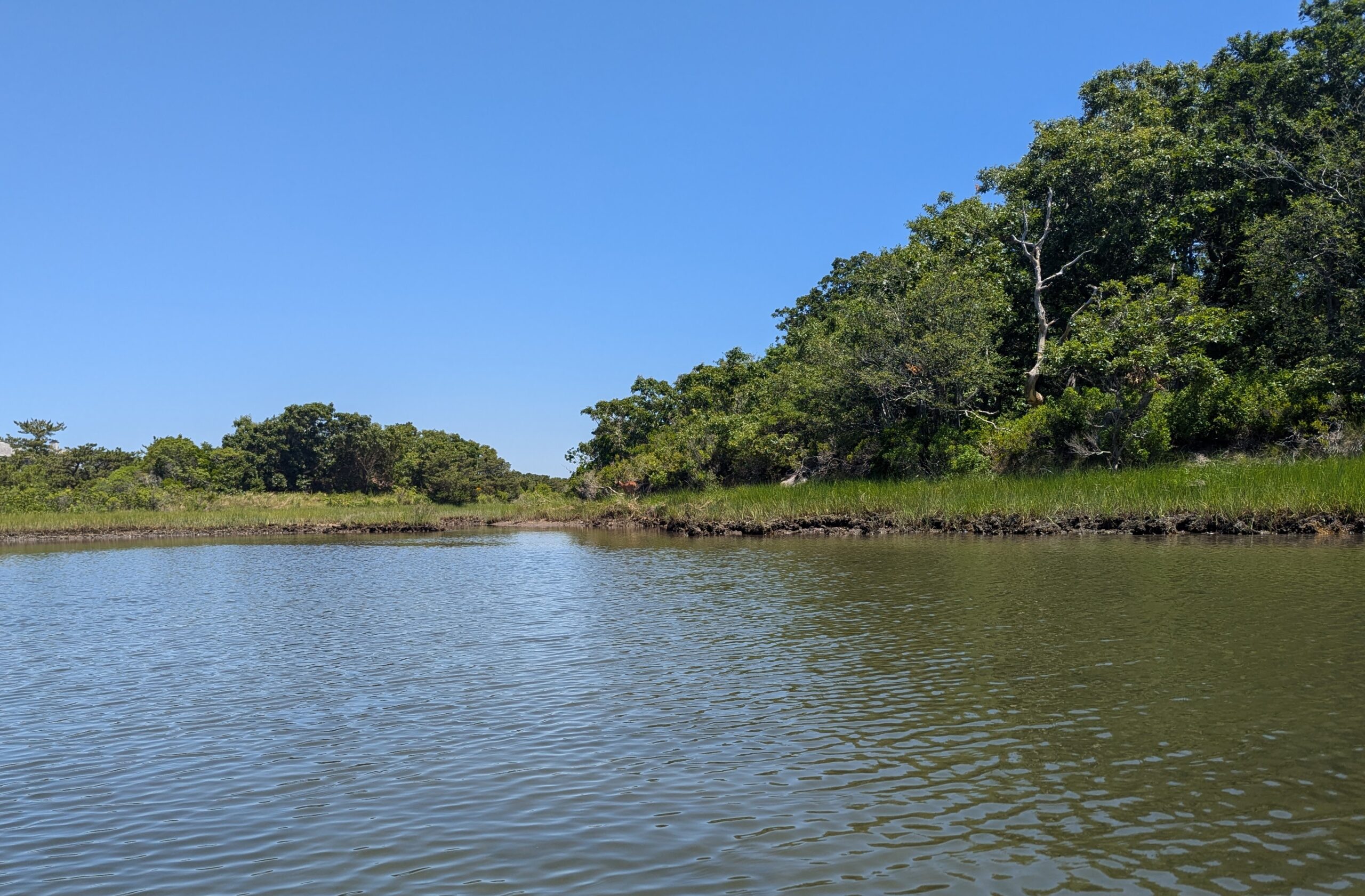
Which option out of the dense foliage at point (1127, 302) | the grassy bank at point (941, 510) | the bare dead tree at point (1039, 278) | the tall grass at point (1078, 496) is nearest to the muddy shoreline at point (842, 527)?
the grassy bank at point (941, 510)

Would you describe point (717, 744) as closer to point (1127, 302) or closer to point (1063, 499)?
point (1063, 499)

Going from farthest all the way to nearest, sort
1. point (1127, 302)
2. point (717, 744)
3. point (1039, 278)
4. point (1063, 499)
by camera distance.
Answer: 1. point (1039, 278)
2. point (1127, 302)
3. point (1063, 499)
4. point (717, 744)

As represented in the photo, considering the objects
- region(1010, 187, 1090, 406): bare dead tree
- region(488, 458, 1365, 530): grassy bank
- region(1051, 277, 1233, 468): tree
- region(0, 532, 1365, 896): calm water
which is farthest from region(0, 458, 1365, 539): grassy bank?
region(0, 532, 1365, 896): calm water

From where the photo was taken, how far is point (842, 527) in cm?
3669

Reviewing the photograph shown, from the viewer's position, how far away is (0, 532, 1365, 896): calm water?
618 centimetres

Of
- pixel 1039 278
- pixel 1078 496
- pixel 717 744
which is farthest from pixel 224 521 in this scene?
pixel 717 744

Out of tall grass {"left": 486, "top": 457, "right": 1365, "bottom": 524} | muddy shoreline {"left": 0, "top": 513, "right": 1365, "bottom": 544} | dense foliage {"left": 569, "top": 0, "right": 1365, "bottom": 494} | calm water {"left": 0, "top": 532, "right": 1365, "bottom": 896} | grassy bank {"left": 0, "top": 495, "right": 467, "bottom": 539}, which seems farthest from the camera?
grassy bank {"left": 0, "top": 495, "right": 467, "bottom": 539}

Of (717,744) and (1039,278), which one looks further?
(1039,278)

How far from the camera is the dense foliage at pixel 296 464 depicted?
250 feet

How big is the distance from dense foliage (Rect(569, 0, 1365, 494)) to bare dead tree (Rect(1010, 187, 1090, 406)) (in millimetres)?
168

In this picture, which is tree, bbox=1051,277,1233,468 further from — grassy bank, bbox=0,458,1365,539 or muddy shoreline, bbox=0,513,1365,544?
muddy shoreline, bbox=0,513,1365,544

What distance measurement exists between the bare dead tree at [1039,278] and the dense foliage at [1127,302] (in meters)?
0.17

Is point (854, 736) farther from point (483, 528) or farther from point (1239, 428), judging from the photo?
point (483, 528)

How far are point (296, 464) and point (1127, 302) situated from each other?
247 ft
